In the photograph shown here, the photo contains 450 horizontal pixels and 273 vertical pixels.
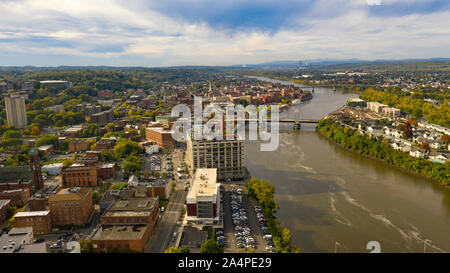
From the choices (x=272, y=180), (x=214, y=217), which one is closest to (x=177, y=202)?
(x=214, y=217)

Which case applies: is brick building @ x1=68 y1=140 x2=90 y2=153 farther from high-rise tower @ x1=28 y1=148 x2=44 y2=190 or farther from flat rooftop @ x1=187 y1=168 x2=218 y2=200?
flat rooftop @ x1=187 y1=168 x2=218 y2=200

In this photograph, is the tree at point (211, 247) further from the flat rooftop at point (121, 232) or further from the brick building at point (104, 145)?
the brick building at point (104, 145)

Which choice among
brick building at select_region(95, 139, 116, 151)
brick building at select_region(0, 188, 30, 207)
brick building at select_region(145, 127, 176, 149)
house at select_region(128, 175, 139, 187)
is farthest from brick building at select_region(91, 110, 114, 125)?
brick building at select_region(0, 188, 30, 207)

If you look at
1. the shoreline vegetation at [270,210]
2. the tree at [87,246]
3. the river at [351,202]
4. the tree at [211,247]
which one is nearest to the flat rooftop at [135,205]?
the tree at [87,246]

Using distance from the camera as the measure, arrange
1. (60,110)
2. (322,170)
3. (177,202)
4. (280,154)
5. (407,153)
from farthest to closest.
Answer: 1. (60,110)
2. (280,154)
3. (407,153)
4. (322,170)
5. (177,202)

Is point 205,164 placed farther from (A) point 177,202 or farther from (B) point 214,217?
(B) point 214,217

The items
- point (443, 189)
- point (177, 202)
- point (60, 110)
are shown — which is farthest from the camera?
point (60, 110)

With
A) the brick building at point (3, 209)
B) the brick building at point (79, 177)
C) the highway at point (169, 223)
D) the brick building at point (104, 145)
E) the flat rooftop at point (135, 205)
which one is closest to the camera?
the highway at point (169, 223)
